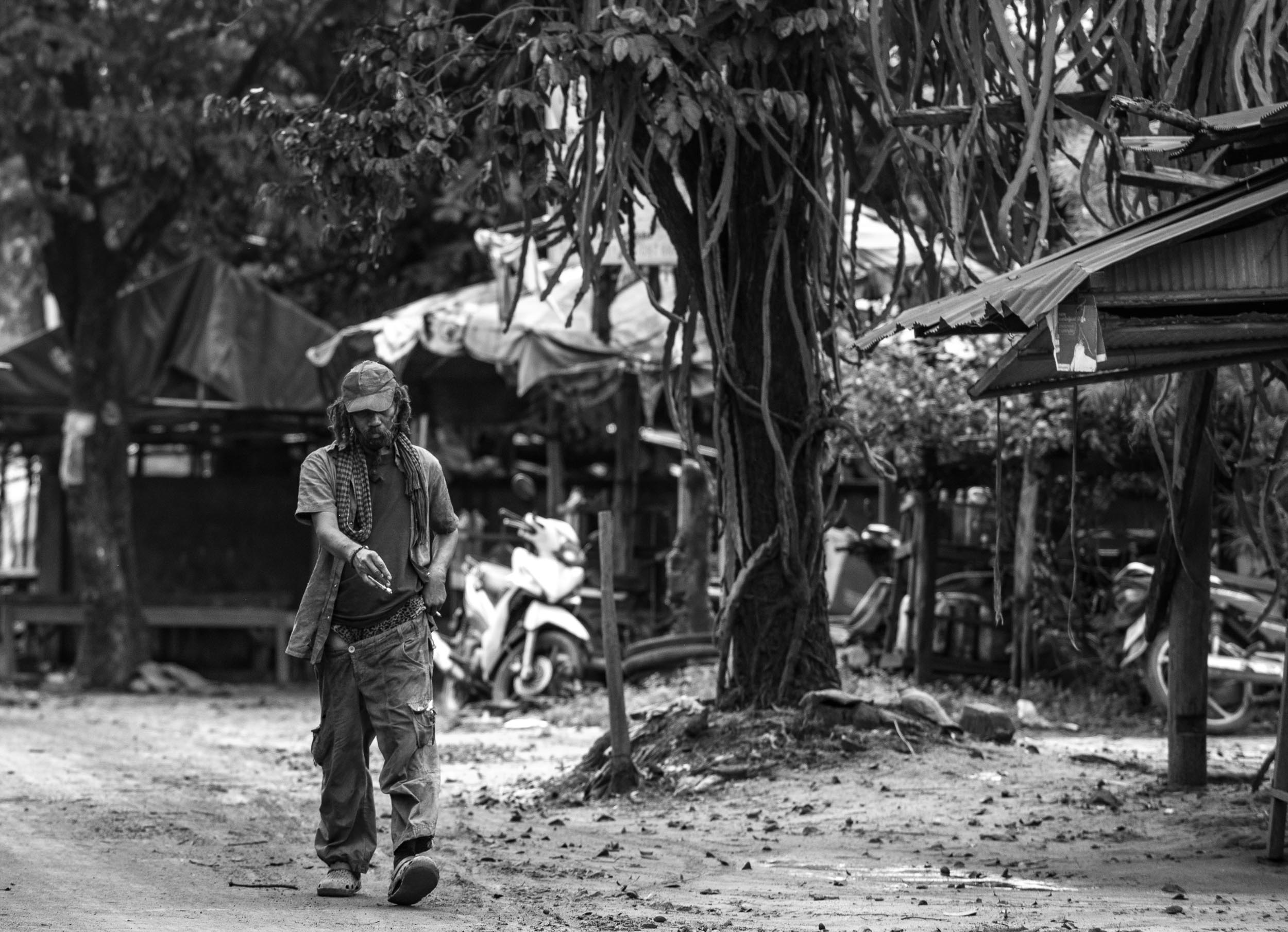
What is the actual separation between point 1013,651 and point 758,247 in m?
4.85

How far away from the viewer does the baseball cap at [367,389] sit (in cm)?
634

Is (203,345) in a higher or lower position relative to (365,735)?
higher

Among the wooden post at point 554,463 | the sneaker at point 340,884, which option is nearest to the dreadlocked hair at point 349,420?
the sneaker at point 340,884

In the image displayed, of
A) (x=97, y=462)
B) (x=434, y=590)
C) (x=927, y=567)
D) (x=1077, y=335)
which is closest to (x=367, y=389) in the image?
(x=434, y=590)

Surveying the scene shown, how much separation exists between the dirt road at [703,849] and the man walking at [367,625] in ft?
1.11

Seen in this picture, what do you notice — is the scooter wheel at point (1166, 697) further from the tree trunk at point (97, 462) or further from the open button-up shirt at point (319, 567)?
the tree trunk at point (97, 462)

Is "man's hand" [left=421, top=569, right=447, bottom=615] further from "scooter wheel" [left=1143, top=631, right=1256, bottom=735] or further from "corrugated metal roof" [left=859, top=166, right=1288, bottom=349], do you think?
"scooter wheel" [left=1143, top=631, right=1256, bottom=735]

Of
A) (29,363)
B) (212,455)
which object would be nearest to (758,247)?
(29,363)

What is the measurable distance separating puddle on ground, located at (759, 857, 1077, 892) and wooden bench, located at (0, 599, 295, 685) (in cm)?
1223

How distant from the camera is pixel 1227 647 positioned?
39.2 feet

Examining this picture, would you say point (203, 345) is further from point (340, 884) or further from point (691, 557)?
point (340, 884)

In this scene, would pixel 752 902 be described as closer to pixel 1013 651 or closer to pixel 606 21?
pixel 606 21

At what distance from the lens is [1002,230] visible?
8125mm

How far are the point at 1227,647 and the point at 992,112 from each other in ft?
16.6
